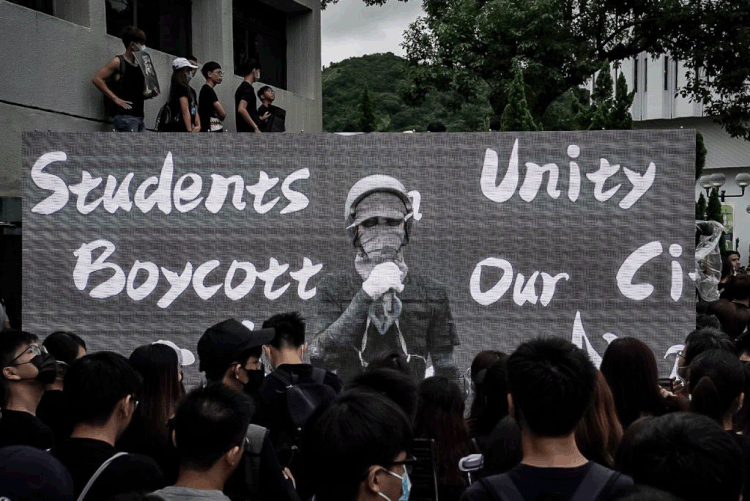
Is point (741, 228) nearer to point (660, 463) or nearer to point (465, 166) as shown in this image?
point (465, 166)

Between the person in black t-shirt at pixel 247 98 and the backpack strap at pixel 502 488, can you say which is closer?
the backpack strap at pixel 502 488

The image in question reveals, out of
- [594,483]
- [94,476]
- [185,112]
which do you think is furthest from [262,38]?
[594,483]

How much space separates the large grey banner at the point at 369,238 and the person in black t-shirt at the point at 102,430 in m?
3.62

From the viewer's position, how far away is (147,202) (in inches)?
289

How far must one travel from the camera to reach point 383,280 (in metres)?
7.16

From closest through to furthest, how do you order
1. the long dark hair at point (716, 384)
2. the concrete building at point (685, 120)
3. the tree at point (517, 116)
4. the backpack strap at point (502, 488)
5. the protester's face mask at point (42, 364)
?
the backpack strap at point (502, 488), the long dark hair at point (716, 384), the protester's face mask at point (42, 364), the tree at point (517, 116), the concrete building at point (685, 120)

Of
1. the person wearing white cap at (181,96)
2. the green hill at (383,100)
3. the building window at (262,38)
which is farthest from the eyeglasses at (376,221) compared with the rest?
the green hill at (383,100)

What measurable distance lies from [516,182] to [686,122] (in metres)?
40.6

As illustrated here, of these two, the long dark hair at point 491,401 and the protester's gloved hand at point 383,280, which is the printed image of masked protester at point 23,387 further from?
the protester's gloved hand at point 383,280

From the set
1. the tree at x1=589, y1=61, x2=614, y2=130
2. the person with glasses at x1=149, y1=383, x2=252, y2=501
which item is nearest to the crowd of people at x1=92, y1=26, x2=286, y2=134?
the person with glasses at x1=149, y1=383, x2=252, y2=501

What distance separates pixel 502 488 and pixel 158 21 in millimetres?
11520

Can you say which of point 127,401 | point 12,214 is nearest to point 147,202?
point 12,214

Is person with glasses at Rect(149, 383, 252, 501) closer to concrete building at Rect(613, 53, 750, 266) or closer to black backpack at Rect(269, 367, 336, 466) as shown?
black backpack at Rect(269, 367, 336, 466)

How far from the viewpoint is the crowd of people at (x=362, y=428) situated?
253 centimetres
